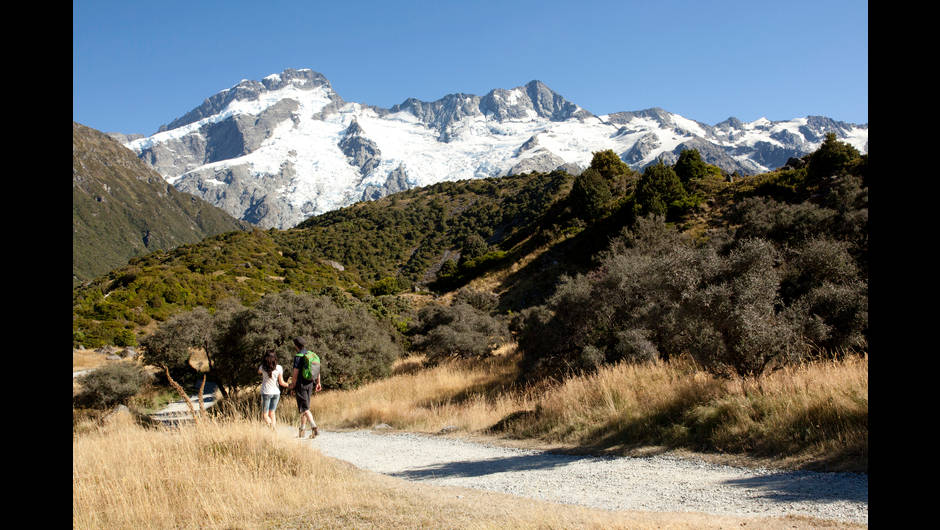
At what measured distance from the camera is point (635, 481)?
6270 mm

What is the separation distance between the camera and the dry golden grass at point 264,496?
456cm

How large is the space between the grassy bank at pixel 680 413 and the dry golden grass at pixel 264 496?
2.87 metres

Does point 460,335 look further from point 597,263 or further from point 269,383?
point 597,263

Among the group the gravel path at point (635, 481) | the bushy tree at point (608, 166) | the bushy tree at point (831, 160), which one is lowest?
the gravel path at point (635, 481)

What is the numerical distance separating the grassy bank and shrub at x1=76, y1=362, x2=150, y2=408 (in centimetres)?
1036

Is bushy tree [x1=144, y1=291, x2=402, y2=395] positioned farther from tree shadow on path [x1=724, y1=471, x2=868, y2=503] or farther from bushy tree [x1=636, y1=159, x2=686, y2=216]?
bushy tree [x1=636, y1=159, x2=686, y2=216]

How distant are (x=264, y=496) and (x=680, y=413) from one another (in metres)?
6.13

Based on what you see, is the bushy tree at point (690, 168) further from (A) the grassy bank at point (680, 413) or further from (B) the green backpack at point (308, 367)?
(B) the green backpack at point (308, 367)

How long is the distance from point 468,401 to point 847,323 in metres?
8.26

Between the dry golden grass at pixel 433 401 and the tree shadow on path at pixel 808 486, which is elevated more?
the tree shadow on path at pixel 808 486

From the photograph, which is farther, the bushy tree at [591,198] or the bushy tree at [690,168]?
the bushy tree at [591,198]

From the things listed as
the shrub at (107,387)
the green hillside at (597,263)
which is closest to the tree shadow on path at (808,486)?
the green hillside at (597,263)

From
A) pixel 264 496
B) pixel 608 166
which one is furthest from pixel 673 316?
pixel 608 166

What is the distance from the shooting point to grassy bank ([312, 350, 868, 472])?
6637 mm
